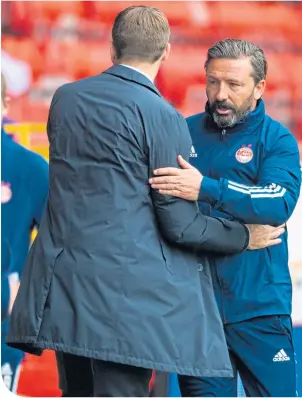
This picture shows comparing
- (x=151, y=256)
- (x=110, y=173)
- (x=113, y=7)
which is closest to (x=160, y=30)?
(x=110, y=173)

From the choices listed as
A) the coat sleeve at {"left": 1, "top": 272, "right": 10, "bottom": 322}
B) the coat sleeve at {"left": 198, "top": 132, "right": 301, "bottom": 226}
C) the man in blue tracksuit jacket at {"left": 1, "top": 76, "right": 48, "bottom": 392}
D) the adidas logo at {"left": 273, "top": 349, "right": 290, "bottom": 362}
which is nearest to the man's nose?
the coat sleeve at {"left": 198, "top": 132, "right": 301, "bottom": 226}

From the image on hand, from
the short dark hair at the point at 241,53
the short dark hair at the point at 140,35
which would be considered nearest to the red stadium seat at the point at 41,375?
the short dark hair at the point at 241,53

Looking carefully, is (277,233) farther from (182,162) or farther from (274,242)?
(182,162)

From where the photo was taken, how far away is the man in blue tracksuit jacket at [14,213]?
16.2ft

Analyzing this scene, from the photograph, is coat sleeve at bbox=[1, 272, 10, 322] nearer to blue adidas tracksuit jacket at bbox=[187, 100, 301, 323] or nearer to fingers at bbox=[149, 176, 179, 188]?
blue adidas tracksuit jacket at bbox=[187, 100, 301, 323]

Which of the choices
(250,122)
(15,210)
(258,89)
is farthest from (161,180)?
(15,210)

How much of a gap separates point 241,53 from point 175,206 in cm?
82

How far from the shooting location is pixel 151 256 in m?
3.26

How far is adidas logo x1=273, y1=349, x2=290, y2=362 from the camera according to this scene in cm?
384

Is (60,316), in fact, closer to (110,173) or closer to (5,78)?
(110,173)

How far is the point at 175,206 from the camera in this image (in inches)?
130

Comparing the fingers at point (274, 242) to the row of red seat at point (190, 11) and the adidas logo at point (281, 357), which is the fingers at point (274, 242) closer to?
the adidas logo at point (281, 357)

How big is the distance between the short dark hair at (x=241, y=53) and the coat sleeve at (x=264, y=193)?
338mm

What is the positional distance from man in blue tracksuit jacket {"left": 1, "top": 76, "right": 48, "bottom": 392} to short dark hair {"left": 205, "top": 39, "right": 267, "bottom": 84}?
4.50 ft
